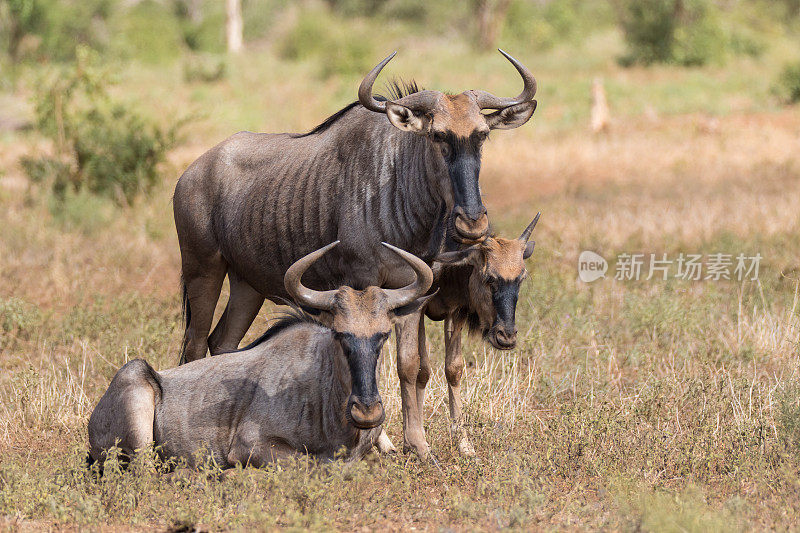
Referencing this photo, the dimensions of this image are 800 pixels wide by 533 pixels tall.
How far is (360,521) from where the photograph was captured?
5102 mm

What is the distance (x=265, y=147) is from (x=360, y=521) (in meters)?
3.03

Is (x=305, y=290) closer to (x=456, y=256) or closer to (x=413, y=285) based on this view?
(x=413, y=285)

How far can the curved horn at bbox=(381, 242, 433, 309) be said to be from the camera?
17.6ft

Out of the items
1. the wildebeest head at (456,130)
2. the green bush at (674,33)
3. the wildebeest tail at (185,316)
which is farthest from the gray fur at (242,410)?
the green bush at (674,33)

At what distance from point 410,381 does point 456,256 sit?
32.1 inches

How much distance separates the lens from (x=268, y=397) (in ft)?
19.1

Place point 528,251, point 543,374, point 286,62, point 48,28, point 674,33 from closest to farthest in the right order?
point 528,251 < point 543,374 < point 674,33 < point 48,28 < point 286,62

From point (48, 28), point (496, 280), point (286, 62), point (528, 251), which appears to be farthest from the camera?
point (286, 62)

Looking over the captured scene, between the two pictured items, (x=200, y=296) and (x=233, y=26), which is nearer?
(x=200, y=296)

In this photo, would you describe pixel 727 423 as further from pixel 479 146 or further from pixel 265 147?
pixel 265 147

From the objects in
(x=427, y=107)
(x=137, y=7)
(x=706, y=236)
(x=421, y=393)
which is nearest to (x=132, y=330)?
(x=421, y=393)

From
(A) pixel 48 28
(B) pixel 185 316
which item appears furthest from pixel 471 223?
(A) pixel 48 28

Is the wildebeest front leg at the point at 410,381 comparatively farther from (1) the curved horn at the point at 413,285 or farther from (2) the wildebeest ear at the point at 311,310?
(2) the wildebeest ear at the point at 311,310

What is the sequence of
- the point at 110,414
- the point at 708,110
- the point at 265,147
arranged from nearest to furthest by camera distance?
the point at 110,414 < the point at 265,147 < the point at 708,110
